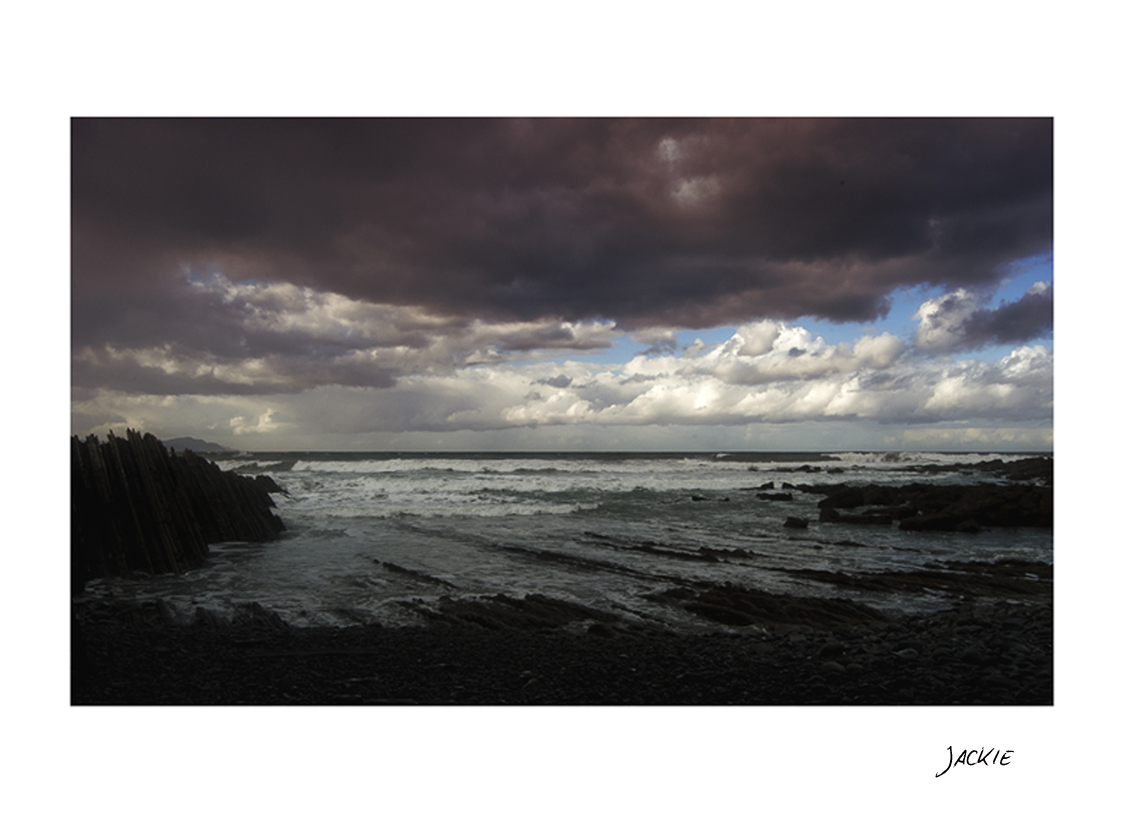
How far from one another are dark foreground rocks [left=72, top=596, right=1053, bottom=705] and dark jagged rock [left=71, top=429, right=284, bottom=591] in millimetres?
2704

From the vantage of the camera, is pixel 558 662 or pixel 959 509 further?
pixel 959 509

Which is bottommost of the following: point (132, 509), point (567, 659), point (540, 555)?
point (540, 555)

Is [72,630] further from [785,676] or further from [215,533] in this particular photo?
[215,533]

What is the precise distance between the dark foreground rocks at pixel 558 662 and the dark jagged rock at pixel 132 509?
8.87 ft

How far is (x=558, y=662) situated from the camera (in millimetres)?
5504

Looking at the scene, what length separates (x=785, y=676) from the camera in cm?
515

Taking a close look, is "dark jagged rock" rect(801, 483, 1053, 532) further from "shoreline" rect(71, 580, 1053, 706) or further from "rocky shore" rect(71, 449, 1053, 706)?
"shoreline" rect(71, 580, 1053, 706)

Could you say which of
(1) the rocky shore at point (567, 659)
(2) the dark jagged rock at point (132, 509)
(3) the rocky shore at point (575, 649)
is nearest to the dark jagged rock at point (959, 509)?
(3) the rocky shore at point (575, 649)

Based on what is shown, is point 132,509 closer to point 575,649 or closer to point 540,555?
point 540,555

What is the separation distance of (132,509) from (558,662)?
8.63m

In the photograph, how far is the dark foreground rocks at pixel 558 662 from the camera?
15.7ft

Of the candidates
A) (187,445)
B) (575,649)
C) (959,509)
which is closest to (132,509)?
(187,445)

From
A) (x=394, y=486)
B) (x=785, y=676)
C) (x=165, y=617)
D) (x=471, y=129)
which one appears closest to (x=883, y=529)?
(x=785, y=676)

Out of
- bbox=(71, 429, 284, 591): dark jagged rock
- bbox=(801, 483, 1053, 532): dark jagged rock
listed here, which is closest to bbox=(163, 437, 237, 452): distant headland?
bbox=(71, 429, 284, 591): dark jagged rock
